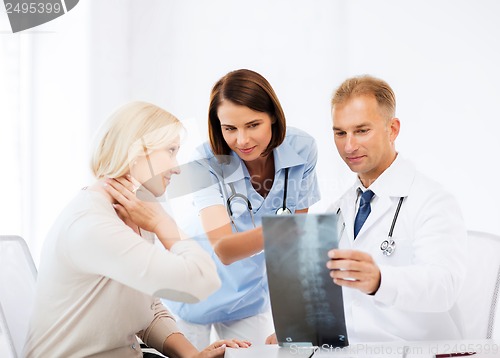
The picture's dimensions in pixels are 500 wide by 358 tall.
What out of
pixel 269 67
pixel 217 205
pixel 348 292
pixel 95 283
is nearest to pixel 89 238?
pixel 95 283

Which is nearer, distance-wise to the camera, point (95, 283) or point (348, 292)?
point (95, 283)

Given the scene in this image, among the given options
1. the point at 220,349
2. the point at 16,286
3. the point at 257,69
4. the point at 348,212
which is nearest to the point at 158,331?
the point at 220,349

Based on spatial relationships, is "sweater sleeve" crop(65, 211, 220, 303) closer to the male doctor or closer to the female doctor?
the female doctor

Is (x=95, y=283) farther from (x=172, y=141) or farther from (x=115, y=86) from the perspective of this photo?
(x=115, y=86)

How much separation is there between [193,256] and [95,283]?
201 mm

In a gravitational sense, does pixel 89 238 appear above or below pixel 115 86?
below

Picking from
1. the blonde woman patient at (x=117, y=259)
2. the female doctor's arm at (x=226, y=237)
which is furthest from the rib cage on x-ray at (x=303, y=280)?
the female doctor's arm at (x=226, y=237)

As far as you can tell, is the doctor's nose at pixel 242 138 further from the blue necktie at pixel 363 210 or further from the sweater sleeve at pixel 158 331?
the sweater sleeve at pixel 158 331

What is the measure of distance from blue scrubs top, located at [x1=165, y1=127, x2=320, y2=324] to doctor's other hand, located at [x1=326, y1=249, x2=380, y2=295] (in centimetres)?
51

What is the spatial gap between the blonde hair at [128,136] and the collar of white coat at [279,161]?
368 mm

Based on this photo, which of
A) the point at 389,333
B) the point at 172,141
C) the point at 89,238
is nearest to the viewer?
the point at 89,238

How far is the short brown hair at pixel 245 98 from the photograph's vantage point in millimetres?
1464

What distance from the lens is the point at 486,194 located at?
2.43 m

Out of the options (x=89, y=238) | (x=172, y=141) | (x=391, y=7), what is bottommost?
(x=89, y=238)
